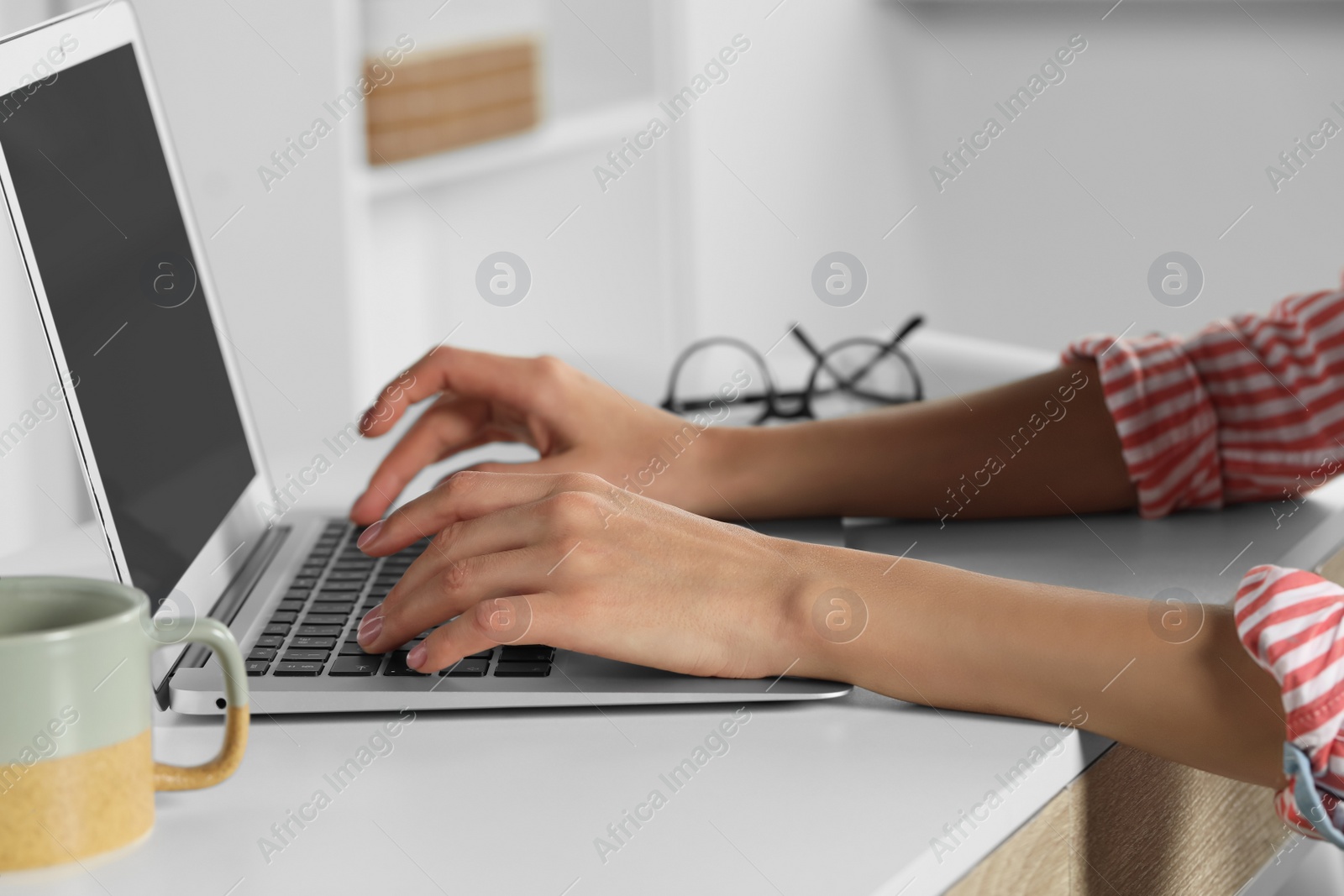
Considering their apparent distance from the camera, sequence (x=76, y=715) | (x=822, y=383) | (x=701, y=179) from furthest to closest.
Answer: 1. (x=701, y=179)
2. (x=822, y=383)
3. (x=76, y=715)

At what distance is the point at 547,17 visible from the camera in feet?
8.39

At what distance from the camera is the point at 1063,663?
60 centimetres

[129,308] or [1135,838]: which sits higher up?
[129,308]

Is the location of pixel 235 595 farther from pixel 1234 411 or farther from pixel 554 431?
pixel 1234 411

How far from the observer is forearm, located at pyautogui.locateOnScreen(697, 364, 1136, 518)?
88cm

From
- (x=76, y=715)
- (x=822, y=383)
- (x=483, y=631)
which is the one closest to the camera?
(x=76, y=715)

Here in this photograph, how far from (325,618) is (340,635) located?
31 millimetres

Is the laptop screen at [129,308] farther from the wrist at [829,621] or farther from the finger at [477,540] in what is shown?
the wrist at [829,621]

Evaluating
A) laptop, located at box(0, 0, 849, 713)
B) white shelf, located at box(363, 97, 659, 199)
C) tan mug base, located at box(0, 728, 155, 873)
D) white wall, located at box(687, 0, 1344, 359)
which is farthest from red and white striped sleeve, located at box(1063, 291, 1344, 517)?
white wall, located at box(687, 0, 1344, 359)

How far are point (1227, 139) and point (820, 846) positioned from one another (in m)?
2.54

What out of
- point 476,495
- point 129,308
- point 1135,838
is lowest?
point 1135,838

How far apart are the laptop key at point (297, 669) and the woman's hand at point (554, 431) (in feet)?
0.79

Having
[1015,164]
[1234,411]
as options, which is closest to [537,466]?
[1234,411]

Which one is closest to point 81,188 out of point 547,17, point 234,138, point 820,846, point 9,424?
point 820,846
